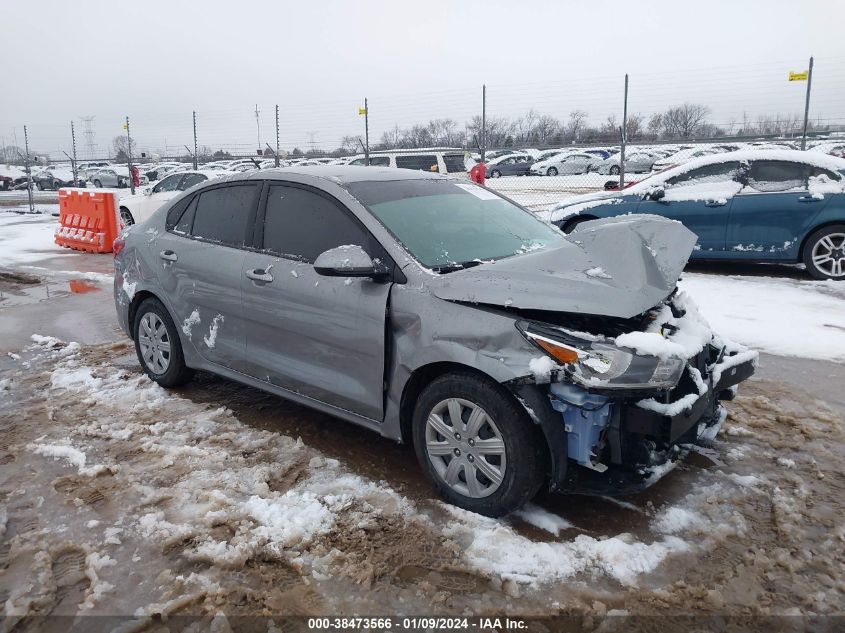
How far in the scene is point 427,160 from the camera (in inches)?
628

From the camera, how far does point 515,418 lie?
9.76 feet

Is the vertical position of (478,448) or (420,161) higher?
(420,161)

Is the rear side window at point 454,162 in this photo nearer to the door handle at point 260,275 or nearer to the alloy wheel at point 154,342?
the alloy wheel at point 154,342

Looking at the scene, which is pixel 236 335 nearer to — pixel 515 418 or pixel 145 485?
pixel 145 485

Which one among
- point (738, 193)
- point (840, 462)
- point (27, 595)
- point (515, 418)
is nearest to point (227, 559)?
point (27, 595)

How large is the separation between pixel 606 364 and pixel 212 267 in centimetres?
A: 278

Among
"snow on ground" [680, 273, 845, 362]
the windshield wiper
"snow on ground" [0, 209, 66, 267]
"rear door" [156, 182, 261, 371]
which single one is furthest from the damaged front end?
"snow on ground" [0, 209, 66, 267]

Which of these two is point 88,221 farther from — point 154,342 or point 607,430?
point 607,430

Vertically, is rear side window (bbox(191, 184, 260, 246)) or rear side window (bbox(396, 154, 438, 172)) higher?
rear side window (bbox(396, 154, 438, 172))

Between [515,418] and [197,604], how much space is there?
1.52 metres

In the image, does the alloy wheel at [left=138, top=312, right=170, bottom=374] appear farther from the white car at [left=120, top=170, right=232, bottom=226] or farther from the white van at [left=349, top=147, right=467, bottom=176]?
the white van at [left=349, top=147, right=467, bottom=176]

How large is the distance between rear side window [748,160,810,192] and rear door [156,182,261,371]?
6.96 meters

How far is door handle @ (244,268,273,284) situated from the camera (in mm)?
4070

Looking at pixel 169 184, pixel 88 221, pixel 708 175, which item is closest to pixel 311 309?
pixel 708 175
